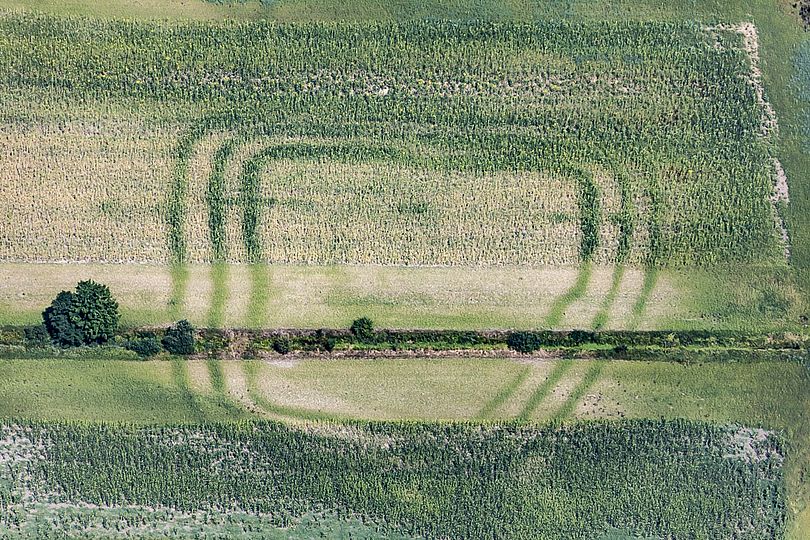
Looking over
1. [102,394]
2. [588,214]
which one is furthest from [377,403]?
[588,214]

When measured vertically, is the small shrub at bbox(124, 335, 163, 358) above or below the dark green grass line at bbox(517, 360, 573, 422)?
above

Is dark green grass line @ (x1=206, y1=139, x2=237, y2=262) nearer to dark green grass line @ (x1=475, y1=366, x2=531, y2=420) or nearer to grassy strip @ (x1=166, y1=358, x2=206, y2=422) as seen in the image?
grassy strip @ (x1=166, y1=358, x2=206, y2=422)

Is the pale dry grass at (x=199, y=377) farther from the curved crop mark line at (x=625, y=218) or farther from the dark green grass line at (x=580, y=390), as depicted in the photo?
the curved crop mark line at (x=625, y=218)

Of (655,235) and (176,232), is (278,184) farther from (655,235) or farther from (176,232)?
(655,235)

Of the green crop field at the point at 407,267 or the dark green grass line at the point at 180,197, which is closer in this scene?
the green crop field at the point at 407,267

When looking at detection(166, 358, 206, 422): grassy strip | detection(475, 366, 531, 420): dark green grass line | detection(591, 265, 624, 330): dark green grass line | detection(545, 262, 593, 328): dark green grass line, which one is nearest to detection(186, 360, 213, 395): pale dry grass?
detection(166, 358, 206, 422): grassy strip

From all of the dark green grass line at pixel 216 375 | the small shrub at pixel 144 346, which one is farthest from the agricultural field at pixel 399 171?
the dark green grass line at pixel 216 375
